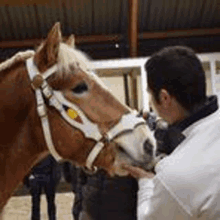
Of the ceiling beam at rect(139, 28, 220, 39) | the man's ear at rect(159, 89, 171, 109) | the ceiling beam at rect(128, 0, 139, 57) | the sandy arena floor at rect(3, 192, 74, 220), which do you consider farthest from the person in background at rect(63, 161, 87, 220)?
the ceiling beam at rect(139, 28, 220, 39)

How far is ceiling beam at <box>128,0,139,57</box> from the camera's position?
611 centimetres

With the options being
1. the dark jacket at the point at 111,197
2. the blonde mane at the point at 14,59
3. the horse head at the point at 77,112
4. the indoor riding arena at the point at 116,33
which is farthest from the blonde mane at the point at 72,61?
the indoor riding arena at the point at 116,33

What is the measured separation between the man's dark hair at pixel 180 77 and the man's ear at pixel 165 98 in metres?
0.01

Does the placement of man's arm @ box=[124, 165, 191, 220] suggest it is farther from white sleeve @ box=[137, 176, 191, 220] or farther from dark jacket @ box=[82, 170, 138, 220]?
dark jacket @ box=[82, 170, 138, 220]

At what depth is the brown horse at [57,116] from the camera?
1.44m

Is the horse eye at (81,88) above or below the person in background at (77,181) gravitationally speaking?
above

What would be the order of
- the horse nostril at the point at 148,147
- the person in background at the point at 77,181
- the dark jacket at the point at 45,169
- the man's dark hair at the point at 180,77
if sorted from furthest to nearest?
the dark jacket at the point at 45,169, the person in background at the point at 77,181, the horse nostril at the point at 148,147, the man's dark hair at the point at 180,77

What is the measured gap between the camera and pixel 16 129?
4.77 ft

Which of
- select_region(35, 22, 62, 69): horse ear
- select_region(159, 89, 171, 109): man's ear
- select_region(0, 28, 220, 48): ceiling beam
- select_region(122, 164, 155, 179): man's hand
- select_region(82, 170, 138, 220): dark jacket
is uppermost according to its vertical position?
select_region(35, 22, 62, 69): horse ear

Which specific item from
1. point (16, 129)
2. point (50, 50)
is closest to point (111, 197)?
point (16, 129)

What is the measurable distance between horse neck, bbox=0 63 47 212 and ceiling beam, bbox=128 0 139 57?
16.0 feet

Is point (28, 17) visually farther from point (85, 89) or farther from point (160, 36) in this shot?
point (85, 89)

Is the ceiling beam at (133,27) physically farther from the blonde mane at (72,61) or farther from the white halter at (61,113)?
the white halter at (61,113)

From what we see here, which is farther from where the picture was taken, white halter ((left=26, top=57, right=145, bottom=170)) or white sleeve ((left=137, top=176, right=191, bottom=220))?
white halter ((left=26, top=57, right=145, bottom=170))
